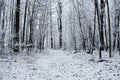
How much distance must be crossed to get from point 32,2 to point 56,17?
1897 cm

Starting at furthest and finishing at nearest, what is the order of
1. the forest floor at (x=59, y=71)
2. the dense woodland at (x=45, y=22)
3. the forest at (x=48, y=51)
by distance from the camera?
the dense woodland at (x=45, y=22)
the forest at (x=48, y=51)
the forest floor at (x=59, y=71)

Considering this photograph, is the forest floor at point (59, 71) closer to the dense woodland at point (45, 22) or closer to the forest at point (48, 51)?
the forest at point (48, 51)

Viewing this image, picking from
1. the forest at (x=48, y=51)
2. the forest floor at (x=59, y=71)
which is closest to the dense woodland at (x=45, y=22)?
the forest at (x=48, y=51)

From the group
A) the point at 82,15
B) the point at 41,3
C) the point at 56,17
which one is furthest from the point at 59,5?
the point at 41,3

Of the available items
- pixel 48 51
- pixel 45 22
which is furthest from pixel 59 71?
pixel 45 22

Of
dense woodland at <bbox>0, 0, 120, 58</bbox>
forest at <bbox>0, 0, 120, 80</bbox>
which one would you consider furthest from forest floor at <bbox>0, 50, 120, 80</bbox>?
dense woodland at <bbox>0, 0, 120, 58</bbox>

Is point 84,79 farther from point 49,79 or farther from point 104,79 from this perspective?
point 49,79

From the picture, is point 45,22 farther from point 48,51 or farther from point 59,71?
point 59,71

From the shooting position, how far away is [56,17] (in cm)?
3734

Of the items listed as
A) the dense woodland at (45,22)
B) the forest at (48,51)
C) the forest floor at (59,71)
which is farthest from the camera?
the dense woodland at (45,22)

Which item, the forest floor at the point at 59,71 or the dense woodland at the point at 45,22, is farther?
the dense woodland at the point at 45,22

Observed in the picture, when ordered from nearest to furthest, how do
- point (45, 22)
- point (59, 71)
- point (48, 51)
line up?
point (59, 71)
point (45, 22)
point (48, 51)

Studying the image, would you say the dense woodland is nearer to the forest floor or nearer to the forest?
the forest

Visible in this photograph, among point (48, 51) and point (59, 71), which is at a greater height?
point (59, 71)
